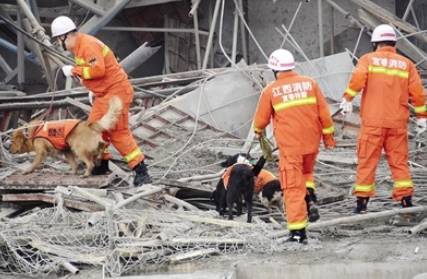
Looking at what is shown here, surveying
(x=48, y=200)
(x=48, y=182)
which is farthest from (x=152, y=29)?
(x=48, y=200)

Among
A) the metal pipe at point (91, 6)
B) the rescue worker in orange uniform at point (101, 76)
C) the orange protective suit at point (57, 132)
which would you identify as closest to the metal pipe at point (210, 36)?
the metal pipe at point (91, 6)

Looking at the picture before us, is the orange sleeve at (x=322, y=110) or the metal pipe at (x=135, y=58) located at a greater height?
the metal pipe at (x=135, y=58)

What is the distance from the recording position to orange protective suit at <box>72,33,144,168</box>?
29.6 feet

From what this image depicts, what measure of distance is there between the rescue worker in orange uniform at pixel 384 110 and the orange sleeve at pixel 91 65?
258 centimetres

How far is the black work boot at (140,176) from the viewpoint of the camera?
9305 millimetres

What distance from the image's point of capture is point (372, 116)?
8172mm

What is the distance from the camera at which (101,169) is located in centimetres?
969

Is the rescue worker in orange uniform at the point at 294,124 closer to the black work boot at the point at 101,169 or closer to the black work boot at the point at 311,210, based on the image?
the black work boot at the point at 311,210

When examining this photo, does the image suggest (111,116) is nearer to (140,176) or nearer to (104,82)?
(104,82)

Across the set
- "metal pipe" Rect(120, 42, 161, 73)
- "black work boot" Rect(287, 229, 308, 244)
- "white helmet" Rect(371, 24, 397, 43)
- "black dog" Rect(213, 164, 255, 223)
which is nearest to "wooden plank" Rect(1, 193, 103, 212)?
"black dog" Rect(213, 164, 255, 223)

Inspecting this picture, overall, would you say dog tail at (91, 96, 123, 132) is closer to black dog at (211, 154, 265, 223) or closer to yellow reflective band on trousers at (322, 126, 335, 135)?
black dog at (211, 154, 265, 223)

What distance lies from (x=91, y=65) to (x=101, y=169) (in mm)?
1301

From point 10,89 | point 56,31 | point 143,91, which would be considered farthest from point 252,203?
point 10,89

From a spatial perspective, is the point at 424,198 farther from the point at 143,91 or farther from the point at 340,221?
the point at 143,91
